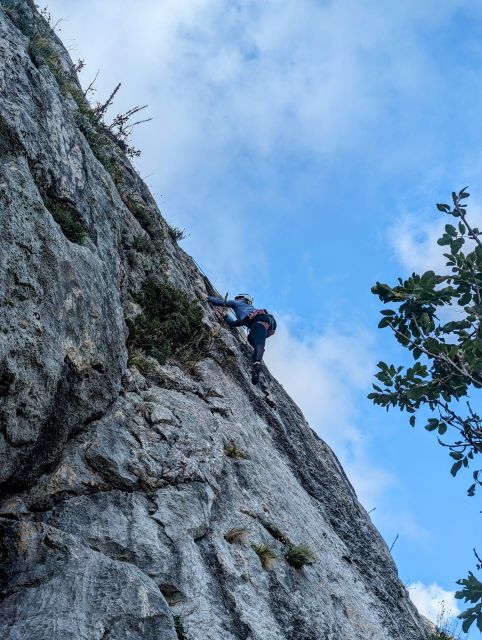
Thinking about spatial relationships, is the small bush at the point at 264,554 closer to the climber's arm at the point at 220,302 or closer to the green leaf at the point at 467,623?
the green leaf at the point at 467,623

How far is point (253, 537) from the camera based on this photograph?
1030cm

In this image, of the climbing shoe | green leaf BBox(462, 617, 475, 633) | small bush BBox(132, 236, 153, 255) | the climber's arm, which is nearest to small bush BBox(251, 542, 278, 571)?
green leaf BBox(462, 617, 475, 633)

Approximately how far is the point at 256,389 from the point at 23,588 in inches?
335

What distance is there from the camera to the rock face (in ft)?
24.4

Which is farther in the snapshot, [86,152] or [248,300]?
[248,300]

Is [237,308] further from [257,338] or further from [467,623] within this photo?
[467,623]

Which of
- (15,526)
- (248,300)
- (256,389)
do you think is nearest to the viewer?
(15,526)

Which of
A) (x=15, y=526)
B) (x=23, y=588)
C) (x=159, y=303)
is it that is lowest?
(x=23, y=588)

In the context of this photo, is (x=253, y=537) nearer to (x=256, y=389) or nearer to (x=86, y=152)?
(x=256, y=389)

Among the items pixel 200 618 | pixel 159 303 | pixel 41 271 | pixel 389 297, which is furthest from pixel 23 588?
pixel 159 303

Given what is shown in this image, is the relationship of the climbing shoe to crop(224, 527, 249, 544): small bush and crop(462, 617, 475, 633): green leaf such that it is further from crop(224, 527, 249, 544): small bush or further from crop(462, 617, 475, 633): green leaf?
crop(462, 617, 475, 633): green leaf

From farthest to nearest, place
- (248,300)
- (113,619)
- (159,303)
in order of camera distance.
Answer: (248,300), (159,303), (113,619)

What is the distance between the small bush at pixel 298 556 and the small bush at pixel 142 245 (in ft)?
22.4

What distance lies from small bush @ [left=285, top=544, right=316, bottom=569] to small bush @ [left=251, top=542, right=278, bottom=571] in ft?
1.48
